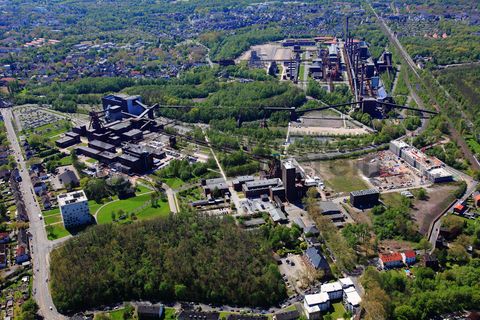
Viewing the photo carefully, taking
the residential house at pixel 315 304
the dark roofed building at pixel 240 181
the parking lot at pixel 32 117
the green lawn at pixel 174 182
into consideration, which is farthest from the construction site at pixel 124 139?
the residential house at pixel 315 304

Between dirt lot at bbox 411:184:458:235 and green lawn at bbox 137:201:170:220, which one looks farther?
green lawn at bbox 137:201:170:220

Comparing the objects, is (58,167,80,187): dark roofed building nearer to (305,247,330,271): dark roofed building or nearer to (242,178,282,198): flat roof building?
(242,178,282,198): flat roof building

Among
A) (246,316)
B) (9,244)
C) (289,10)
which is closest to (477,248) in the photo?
(246,316)

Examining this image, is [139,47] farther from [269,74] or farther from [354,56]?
[354,56]

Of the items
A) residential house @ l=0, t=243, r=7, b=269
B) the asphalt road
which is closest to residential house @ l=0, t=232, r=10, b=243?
residential house @ l=0, t=243, r=7, b=269

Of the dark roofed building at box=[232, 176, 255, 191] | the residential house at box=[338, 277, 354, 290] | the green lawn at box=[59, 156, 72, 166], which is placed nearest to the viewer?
the residential house at box=[338, 277, 354, 290]

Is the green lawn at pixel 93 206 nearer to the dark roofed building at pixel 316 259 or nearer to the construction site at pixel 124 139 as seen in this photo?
the construction site at pixel 124 139

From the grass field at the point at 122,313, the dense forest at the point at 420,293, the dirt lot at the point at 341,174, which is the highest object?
the dense forest at the point at 420,293
